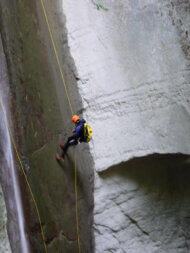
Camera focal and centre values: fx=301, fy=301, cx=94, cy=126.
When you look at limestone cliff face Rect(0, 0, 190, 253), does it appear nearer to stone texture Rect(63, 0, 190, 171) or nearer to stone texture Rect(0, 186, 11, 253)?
stone texture Rect(63, 0, 190, 171)

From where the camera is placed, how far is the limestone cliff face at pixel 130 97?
4.00 m

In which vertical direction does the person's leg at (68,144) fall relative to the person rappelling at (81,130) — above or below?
below

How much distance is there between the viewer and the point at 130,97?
405 cm

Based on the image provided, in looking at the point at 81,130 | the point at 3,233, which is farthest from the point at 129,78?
the point at 3,233

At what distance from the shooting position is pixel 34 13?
385 cm

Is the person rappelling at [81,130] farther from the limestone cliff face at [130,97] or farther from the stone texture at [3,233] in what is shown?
the stone texture at [3,233]

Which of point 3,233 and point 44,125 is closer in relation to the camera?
point 3,233

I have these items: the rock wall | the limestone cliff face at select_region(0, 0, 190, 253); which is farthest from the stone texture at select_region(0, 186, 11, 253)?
the limestone cliff face at select_region(0, 0, 190, 253)

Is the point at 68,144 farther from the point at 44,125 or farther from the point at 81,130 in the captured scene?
the point at 44,125

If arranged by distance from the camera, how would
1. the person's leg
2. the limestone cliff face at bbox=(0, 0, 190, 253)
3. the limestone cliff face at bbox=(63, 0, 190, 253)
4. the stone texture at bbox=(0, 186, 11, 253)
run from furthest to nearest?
the limestone cliff face at bbox=(63, 0, 190, 253)
the limestone cliff face at bbox=(0, 0, 190, 253)
the person's leg
the stone texture at bbox=(0, 186, 11, 253)

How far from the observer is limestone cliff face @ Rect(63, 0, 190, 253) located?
4.00 meters

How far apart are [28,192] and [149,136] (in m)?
1.73

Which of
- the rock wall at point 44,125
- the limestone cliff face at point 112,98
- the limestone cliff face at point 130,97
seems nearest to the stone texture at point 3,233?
the rock wall at point 44,125

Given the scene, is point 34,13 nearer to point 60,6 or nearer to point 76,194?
point 60,6
